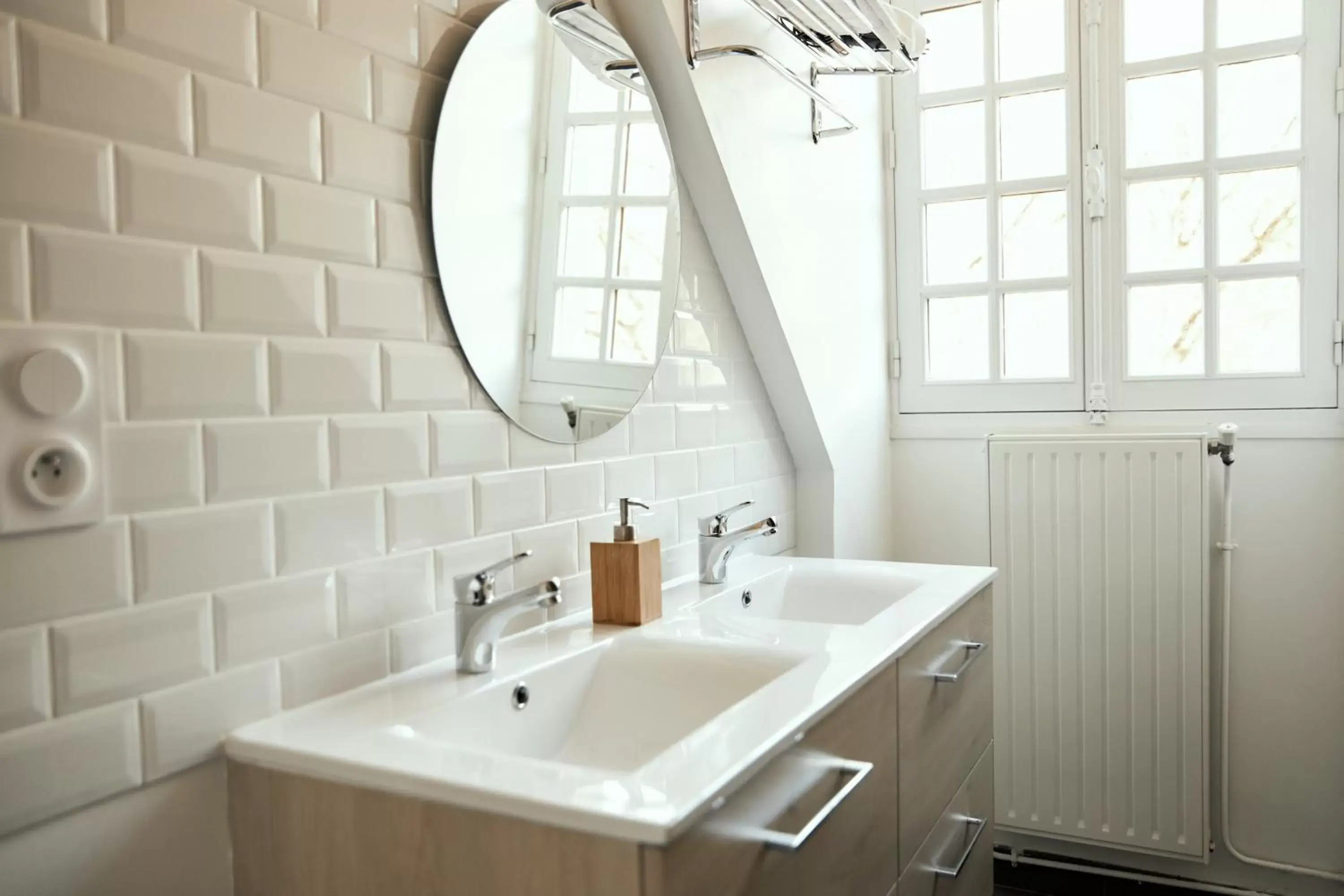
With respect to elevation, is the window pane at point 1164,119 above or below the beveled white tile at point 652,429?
above

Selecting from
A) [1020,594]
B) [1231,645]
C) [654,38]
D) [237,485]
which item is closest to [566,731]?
[237,485]

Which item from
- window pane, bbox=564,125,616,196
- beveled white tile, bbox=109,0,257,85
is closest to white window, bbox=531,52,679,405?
window pane, bbox=564,125,616,196

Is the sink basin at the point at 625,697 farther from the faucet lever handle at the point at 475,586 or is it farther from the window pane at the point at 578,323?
the window pane at the point at 578,323

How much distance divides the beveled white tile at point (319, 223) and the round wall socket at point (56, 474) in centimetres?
31

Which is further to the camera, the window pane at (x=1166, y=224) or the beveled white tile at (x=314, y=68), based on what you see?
the window pane at (x=1166, y=224)

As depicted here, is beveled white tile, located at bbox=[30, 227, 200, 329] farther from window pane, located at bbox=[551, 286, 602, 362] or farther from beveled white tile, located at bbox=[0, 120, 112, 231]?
window pane, located at bbox=[551, 286, 602, 362]

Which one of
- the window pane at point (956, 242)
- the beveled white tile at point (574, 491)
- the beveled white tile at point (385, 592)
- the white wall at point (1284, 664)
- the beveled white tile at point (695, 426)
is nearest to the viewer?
the beveled white tile at point (385, 592)

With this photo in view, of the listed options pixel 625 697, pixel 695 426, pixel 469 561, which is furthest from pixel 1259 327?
pixel 469 561

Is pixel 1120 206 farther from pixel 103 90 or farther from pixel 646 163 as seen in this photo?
pixel 103 90

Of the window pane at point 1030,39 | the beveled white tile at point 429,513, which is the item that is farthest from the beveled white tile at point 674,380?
the window pane at point 1030,39

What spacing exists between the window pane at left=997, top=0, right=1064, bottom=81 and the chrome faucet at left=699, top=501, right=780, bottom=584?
5.33ft

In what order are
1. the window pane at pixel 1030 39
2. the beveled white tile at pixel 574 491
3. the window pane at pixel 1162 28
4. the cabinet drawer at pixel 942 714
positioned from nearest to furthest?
the cabinet drawer at pixel 942 714 < the beveled white tile at pixel 574 491 < the window pane at pixel 1162 28 < the window pane at pixel 1030 39

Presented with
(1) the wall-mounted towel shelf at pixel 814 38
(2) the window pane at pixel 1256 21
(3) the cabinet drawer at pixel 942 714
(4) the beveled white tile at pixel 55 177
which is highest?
(2) the window pane at pixel 1256 21

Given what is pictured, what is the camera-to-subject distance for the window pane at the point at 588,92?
1650mm
